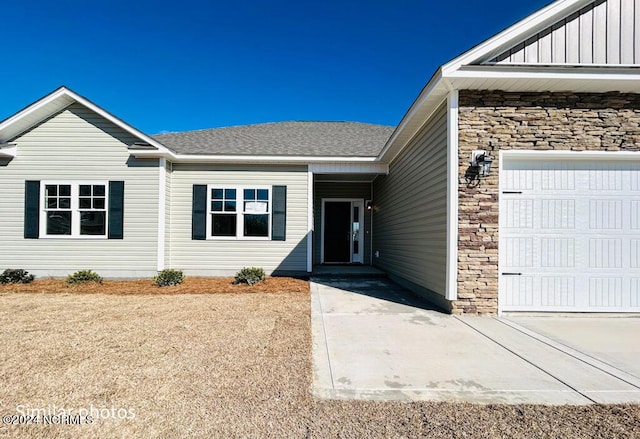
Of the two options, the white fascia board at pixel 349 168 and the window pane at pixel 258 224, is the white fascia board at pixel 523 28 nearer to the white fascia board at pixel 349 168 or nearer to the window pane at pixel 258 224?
the white fascia board at pixel 349 168

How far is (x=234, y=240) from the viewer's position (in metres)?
8.74

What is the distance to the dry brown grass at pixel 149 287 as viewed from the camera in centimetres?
694

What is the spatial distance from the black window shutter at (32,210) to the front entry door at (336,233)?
776cm

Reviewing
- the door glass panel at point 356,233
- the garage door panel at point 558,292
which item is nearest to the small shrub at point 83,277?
the door glass panel at point 356,233

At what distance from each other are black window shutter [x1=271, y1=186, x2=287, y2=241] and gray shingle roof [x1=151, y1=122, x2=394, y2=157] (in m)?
1.08

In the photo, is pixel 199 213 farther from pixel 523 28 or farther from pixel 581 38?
pixel 581 38

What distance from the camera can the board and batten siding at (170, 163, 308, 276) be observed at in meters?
8.70

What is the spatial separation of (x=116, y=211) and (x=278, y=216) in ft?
13.1

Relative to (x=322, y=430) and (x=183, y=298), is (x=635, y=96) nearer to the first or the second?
(x=322, y=430)

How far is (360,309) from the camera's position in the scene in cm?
545

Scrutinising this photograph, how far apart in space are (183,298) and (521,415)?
5697 millimetres

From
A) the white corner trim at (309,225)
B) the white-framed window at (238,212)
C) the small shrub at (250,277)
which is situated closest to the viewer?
the small shrub at (250,277)

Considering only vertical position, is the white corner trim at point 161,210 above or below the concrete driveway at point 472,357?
above

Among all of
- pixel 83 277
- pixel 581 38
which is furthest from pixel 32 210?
pixel 581 38
